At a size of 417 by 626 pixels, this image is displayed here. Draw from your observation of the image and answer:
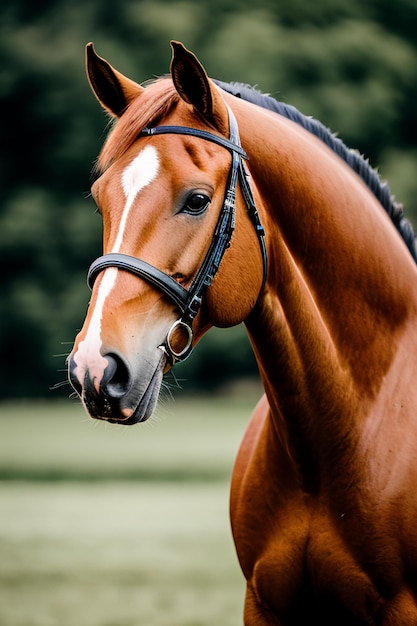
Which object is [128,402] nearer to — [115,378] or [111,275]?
[115,378]

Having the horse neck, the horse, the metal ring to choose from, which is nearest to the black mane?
the horse

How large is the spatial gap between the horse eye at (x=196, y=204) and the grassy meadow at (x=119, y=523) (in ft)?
2.02

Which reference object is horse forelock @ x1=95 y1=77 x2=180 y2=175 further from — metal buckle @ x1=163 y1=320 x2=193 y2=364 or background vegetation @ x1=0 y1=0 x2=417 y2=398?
background vegetation @ x1=0 y1=0 x2=417 y2=398

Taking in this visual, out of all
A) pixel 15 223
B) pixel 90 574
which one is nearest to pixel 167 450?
pixel 15 223

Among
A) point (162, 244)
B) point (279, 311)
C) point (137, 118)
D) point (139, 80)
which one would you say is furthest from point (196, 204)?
point (139, 80)

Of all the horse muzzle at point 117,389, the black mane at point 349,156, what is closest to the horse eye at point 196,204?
the horse muzzle at point 117,389

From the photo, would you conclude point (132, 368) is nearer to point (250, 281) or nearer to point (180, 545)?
point (250, 281)

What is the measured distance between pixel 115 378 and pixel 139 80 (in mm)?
11892

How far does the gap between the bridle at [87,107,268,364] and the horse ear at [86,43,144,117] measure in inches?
7.7

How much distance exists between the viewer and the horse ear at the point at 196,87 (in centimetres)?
191

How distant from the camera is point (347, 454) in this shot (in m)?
2.14

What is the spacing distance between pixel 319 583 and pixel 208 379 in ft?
38.3

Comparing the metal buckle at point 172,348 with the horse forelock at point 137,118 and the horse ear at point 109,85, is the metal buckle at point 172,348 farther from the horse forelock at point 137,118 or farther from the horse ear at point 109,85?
the horse ear at point 109,85

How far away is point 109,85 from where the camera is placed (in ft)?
6.95
